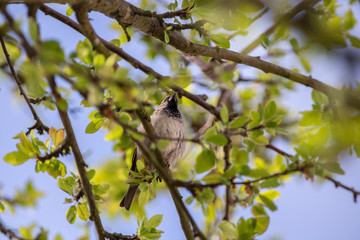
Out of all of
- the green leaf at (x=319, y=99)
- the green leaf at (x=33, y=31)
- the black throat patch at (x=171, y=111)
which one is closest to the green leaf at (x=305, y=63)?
the green leaf at (x=319, y=99)

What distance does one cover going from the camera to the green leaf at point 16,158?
7.39ft

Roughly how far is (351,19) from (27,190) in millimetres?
2810

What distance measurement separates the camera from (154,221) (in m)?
2.32

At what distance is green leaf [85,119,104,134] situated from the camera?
2.36 metres

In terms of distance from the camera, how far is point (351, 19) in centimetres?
268

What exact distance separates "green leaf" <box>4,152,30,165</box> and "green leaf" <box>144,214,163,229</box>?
95cm

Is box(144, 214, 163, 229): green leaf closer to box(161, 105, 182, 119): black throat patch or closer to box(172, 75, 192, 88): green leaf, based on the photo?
box(172, 75, 192, 88): green leaf

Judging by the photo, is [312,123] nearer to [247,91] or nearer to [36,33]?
[36,33]

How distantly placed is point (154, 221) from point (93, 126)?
2.60 feet

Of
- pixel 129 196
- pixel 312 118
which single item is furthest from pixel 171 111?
pixel 312 118

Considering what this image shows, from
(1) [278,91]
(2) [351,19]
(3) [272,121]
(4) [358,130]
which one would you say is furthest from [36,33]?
(1) [278,91]

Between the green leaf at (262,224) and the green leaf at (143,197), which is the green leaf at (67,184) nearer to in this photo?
the green leaf at (143,197)

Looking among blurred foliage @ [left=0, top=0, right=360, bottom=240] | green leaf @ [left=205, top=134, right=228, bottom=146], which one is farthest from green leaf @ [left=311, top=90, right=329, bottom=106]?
green leaf @ [left=205, top=134, right=228, bottom=146]

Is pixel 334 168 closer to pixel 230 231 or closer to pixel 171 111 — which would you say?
pixel 230 231
